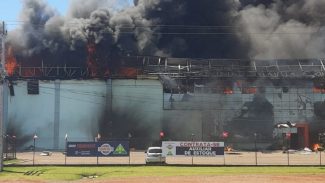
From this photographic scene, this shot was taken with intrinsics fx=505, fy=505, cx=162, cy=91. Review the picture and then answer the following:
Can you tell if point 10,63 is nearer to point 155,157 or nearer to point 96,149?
point 96,149

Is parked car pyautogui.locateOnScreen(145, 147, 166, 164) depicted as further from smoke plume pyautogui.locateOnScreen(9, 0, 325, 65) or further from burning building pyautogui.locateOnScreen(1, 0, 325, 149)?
smoke plume pyautogui.locateOnScreen(9, 0, 325, 65)

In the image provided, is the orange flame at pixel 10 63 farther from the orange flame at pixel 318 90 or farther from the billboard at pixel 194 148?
the billboard at pixel 194 148

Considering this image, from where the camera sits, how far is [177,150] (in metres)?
46.4

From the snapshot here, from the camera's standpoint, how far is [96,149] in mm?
46281

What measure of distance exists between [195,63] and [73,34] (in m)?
23.8

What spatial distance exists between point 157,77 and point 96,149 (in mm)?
44280

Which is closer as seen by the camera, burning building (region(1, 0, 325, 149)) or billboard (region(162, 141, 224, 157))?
billboard (region(162, 141, 224, 157))

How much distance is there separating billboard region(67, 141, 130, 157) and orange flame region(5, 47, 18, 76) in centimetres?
5092

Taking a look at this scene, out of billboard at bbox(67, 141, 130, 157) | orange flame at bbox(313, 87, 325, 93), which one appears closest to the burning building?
orange flame at bbox(313, 87, 325, 93)

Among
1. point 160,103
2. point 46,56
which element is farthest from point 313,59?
point 46,56

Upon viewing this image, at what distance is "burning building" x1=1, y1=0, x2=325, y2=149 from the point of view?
291ft

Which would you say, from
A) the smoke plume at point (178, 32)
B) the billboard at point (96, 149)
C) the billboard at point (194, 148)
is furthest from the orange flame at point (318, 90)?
the billboard at point (96, 149)

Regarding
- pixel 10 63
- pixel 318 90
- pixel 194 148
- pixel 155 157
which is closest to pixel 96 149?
pixel 155 157

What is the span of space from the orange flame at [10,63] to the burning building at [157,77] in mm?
196
